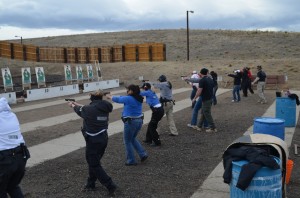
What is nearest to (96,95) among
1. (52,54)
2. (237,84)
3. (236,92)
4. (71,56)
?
(237,84)

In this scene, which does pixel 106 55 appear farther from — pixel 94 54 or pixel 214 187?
pixel 214 187

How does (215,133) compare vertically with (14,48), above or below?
below

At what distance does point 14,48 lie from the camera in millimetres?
42125

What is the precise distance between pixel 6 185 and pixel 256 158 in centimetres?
309

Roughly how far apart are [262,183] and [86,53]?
1658 inches

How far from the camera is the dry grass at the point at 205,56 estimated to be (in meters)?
34.2

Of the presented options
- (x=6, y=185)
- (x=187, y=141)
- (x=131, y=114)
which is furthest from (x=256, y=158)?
(x=187, y=141)

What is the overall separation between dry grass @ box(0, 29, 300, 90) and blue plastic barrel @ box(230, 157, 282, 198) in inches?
929

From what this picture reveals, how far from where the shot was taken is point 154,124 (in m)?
9.54

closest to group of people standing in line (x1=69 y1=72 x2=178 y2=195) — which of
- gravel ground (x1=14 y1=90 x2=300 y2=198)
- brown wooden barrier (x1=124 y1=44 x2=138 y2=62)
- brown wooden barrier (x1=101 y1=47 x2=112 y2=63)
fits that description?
gravel ground (x1=14 y1=90 x2=300 y2=198)

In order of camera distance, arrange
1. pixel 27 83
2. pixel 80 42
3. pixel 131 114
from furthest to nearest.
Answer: pixel 80 42 → pixel 27 83 → pixel 131 114

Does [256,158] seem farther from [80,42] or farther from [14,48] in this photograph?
[80,42]

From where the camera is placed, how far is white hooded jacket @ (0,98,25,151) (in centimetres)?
466

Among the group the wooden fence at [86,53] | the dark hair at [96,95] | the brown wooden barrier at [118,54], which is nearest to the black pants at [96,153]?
the dark hair at [96,95]
